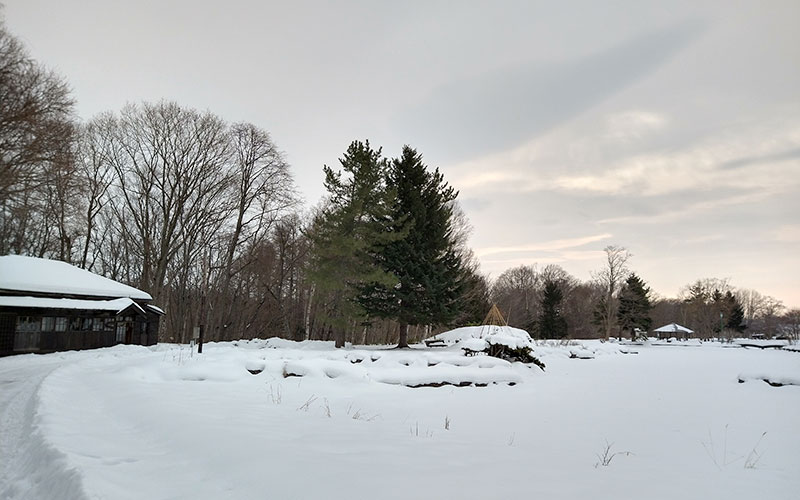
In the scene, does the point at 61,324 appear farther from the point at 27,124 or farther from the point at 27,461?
the point at 27,461

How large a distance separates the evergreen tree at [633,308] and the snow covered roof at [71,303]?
50.6 m

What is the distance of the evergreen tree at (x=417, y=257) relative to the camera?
2255 cm

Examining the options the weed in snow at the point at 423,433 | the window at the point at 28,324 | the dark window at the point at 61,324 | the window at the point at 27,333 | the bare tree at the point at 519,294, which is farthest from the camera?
the bare tree at the point at 519,294

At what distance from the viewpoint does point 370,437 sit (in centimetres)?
553

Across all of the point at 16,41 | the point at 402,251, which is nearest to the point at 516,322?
the point at 402,251

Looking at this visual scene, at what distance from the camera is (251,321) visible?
38875 mm

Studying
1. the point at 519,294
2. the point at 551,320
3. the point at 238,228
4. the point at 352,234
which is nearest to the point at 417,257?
the point at 352,234

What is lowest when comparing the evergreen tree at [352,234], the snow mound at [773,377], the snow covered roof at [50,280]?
the snow mound at [773,377]

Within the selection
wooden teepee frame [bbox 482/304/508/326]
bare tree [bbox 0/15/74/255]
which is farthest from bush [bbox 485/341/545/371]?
bare tree [bbox 0/15/74/255]

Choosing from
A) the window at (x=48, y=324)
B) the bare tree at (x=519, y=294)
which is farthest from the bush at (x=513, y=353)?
the bare tree at (x=519, y=294)

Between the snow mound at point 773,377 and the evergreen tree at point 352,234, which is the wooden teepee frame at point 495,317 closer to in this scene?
the evergreen tree at point 352,234

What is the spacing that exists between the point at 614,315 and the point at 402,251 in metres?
43.6

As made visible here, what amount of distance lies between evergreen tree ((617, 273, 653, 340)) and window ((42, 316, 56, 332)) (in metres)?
53.9

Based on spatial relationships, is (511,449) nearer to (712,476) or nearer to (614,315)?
(712,476)
